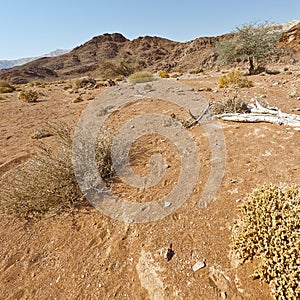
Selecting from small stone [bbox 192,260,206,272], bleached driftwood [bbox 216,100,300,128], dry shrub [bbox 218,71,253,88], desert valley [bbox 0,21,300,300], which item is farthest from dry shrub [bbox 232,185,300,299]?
dry shrub [bbox 218,71,253,88]

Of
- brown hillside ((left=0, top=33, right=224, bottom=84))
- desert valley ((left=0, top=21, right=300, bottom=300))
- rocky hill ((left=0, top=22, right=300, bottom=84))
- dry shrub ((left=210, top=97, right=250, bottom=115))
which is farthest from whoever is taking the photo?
brown hillside ((left=0, top=33, right=224, bottom=84))

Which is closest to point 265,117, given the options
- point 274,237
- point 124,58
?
point 274,237

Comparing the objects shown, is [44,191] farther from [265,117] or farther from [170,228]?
[265,117]

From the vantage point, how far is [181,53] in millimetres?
39156

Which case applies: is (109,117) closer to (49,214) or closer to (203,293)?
(49,214)

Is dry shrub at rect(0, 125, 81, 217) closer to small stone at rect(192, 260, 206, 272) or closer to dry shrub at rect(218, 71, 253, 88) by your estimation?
small stone at rect(192, 260, 206, 272)

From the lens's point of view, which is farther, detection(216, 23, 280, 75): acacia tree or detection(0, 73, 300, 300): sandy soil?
detection(216, 23, 280, 75): acacia tree

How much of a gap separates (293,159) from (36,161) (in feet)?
13.4

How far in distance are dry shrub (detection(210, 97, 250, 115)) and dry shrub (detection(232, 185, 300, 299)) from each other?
339cm

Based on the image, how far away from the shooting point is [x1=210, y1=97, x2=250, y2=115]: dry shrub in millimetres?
4914

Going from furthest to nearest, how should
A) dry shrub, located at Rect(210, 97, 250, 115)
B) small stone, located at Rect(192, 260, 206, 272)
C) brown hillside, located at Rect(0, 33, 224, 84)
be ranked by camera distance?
brown hillside, located at Rect(0, 33, 224, 84)
dry shrub, located at Rect(210, 97, 250, 115)
small stone, located at Rect(192, 260, 206, 272)

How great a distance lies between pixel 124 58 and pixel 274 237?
119 feet

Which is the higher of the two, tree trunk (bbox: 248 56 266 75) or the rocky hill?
the rocky hill

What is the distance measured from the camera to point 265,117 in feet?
13.9
